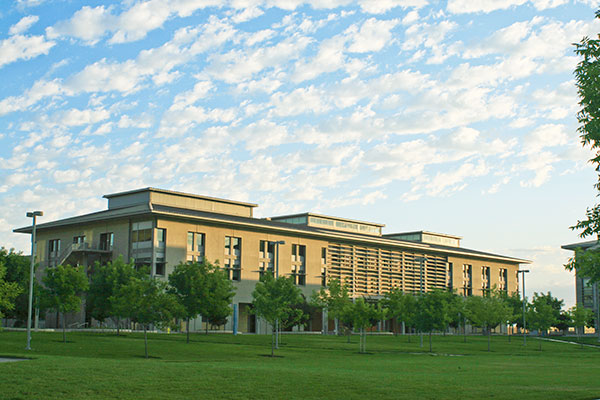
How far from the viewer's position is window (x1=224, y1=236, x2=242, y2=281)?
254 feet

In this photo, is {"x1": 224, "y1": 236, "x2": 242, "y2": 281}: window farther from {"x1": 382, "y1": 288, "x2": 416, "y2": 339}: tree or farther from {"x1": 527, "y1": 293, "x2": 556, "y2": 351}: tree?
{"x1": 527, "y1": 293, "x2": 556, "y2": 351}: tree

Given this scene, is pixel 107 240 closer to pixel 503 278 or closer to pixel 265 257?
pixel 265 257

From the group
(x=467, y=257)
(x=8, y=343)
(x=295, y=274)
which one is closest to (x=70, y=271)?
(x=8, y=343)

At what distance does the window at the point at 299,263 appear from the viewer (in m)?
84.9

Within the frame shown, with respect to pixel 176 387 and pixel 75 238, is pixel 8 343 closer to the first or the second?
pixel 176 387

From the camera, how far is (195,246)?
75.5m

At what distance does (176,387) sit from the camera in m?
18.8

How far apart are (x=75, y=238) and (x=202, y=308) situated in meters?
37.0

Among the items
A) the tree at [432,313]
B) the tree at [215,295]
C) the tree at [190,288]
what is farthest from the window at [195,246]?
the tree at [432,313]

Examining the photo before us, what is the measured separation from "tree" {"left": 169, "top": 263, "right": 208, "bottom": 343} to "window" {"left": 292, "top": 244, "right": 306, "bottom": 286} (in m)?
36.0

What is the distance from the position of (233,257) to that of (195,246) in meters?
4.92

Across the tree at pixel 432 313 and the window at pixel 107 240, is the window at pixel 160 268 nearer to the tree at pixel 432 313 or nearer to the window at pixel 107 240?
the window at pixel 107 240

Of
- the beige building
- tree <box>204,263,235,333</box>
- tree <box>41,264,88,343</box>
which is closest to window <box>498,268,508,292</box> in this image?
the beige building

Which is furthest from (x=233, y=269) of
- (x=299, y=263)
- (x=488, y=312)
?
(x=488, y=312)
